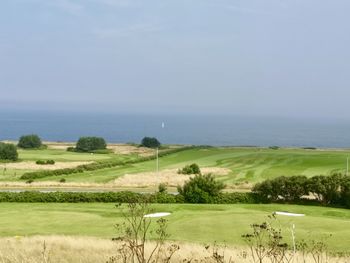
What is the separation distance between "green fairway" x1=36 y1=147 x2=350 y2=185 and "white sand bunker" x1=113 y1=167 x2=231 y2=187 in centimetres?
216

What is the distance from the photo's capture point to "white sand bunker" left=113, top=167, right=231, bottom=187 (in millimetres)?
65375

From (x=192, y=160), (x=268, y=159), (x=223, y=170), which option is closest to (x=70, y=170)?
(x=223, y=170)

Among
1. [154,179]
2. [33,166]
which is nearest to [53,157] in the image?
[33,166]

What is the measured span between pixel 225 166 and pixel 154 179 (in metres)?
22.1

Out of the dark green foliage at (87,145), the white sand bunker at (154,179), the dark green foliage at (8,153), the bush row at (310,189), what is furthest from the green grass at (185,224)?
the dark green foliage at (87,145)

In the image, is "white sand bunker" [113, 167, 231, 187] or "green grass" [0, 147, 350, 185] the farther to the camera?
"green grass" [0, 147, 350, 185]

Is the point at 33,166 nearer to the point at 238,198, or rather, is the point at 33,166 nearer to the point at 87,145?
the point at 87,145

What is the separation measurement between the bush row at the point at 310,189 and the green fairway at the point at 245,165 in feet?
53.8

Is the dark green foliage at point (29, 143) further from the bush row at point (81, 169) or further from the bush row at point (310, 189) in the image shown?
the bush row at point (310, 189)

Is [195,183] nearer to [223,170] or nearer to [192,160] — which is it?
[223,170]

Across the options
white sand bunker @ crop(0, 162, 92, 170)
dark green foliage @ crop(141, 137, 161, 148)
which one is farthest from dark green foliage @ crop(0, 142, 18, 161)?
dark green foliage @ crop(141, 137, 161, 148)

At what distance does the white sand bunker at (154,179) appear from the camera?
65375 millimetres

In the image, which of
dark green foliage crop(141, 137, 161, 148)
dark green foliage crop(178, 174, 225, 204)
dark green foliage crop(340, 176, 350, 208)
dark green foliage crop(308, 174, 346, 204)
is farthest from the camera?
dark green foliage crop(141, 137, 161, 148)

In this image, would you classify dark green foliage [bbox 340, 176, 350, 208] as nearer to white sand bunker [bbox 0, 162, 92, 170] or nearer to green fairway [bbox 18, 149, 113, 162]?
white sand bunker [bbox 0, 162, 92, 170]
